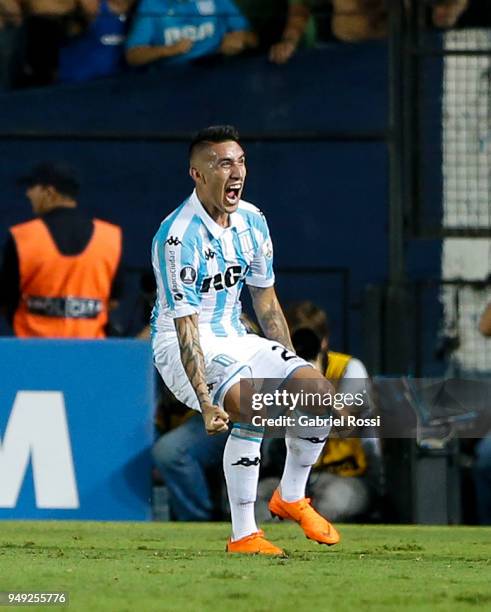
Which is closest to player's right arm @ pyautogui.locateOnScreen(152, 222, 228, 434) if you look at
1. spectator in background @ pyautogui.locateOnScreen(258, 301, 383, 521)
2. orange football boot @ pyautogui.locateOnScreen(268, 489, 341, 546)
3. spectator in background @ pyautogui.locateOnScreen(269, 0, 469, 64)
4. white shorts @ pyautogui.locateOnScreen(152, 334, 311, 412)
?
white shorts @ pyautogui.locateOnScreen(152, 334, 311, 412)

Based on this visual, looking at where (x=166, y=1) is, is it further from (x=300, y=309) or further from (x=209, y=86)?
(x=300, y=309)

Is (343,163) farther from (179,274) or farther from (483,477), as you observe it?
(179,274)

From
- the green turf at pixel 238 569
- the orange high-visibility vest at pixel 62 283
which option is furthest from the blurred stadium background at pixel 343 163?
the green turf at pixel 238 569

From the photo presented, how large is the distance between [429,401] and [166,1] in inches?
149

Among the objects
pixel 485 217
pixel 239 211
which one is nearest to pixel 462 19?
pixel 485 217

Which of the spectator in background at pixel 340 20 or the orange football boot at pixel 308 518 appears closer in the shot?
the orange football boot at pixel 308 518

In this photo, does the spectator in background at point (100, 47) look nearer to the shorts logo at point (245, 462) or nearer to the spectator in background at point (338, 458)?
the spectator in background at point (338, 458)

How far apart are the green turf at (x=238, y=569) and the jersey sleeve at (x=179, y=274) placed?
1.17 meters

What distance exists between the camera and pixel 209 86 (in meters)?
12.0

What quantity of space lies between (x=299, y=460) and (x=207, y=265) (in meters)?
1.06

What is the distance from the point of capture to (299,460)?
791 centimetres

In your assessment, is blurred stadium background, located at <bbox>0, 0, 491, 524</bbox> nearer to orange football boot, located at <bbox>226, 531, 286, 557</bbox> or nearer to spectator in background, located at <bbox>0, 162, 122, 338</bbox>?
spectator in background, located at <bbox>0, 162, 122, 338</bbox>

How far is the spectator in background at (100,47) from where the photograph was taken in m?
12.0

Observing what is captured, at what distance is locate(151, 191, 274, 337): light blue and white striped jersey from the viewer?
7.61 meters
